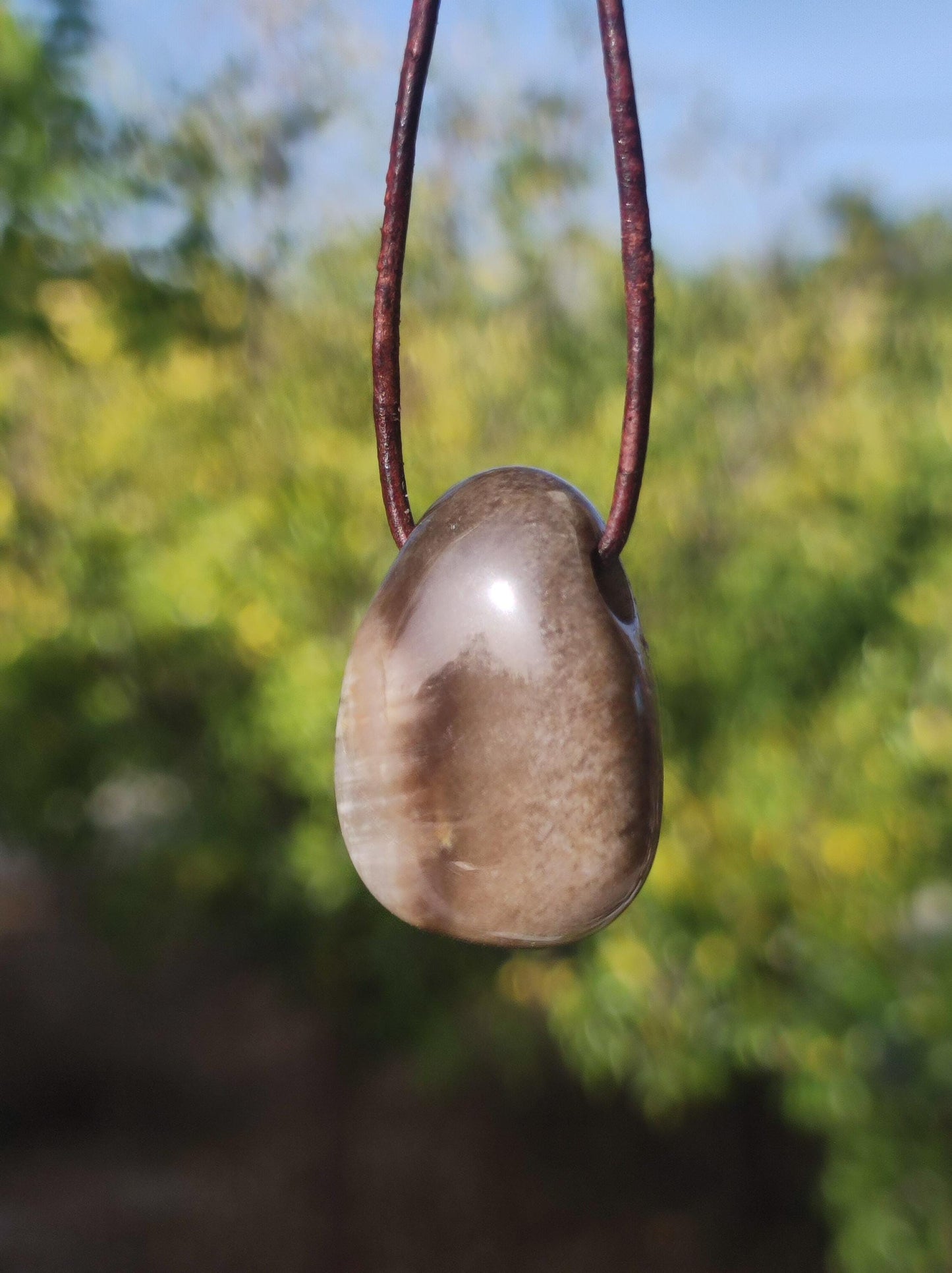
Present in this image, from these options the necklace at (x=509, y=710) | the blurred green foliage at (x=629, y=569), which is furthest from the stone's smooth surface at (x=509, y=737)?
the blurred green foliage at (x=629, y=569)

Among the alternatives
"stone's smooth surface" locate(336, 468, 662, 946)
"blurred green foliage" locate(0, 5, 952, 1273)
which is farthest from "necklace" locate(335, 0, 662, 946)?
"blurred green foliage" locate(0, 5, 952, 1273)

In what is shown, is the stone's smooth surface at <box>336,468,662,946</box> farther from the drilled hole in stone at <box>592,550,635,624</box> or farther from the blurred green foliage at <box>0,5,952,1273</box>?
the blurred green foliage at <box>0,5,952,1273</box>

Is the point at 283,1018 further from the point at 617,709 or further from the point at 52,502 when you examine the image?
the point at 617,709

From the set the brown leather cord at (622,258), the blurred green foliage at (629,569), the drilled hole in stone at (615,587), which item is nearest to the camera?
the brown leather cord at (622,258)

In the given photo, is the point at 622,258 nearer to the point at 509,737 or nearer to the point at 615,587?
the point at 615,587

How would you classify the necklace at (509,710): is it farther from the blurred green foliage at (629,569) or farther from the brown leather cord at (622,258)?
the blurred green foliage at (629,569)

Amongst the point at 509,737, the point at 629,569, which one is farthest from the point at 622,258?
the point at 629,569

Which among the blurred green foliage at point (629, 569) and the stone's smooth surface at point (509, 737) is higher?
the stone's smooth surface at point (509, 737)
